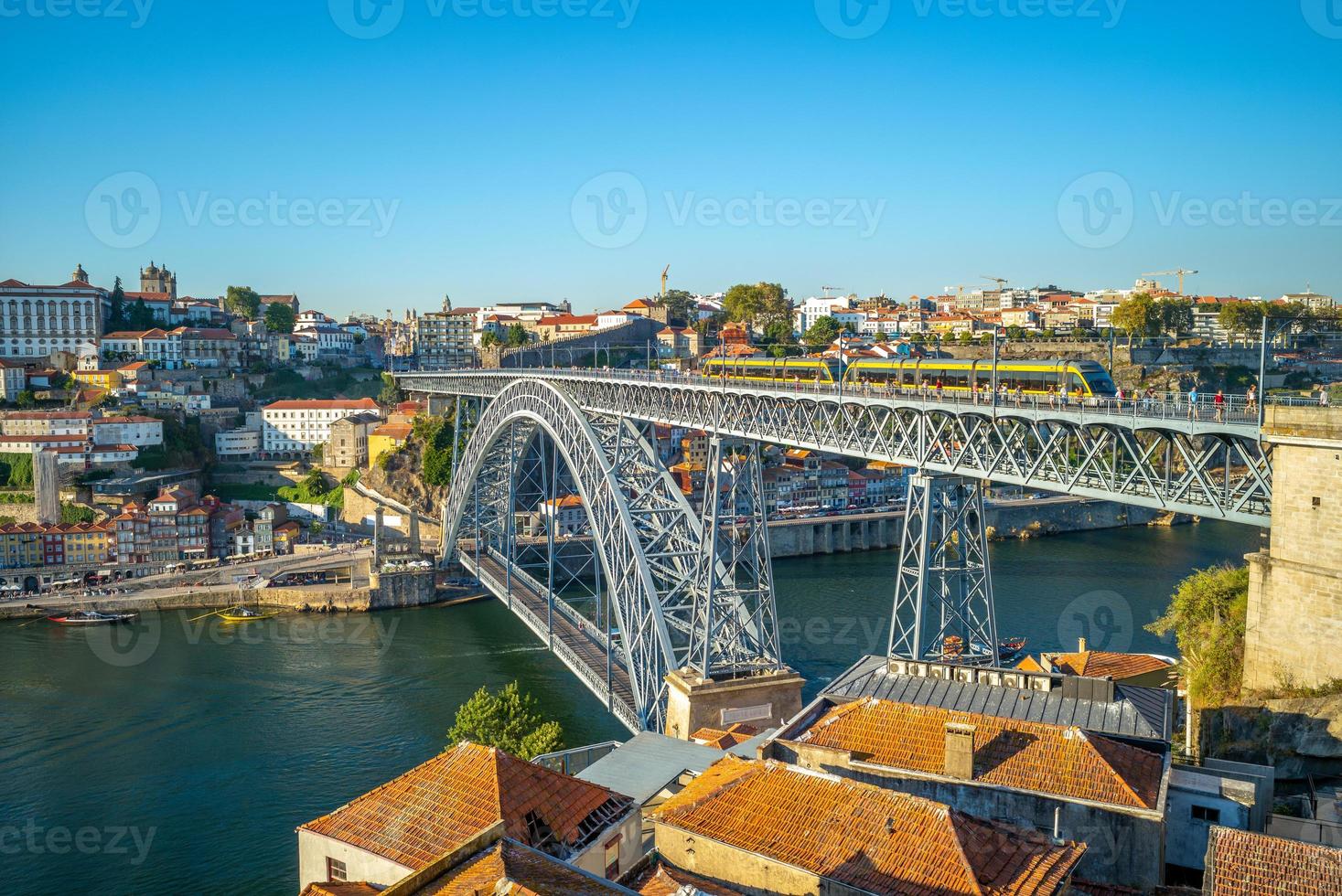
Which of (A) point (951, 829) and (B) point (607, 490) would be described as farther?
(B) point (607, 490)

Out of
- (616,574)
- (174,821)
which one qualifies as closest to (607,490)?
(616,574)

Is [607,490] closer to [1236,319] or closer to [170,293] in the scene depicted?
[1236,319]

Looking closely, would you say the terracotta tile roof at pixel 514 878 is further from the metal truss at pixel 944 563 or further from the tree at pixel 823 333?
the tree at pixel 823 333

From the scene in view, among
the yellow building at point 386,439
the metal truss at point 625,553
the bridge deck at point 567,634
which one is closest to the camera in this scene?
the metal truss at point 625,553

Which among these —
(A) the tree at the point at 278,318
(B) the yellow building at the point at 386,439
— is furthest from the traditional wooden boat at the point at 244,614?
(A) the tree at the point at 278,318

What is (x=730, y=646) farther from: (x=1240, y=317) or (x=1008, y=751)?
(x=1240, y=317)
